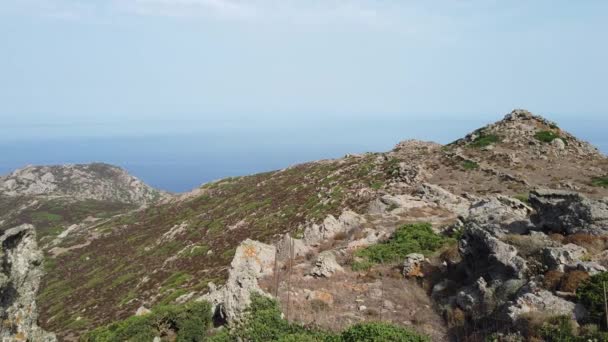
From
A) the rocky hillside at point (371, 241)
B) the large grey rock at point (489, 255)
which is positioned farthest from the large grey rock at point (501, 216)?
the large grey rock at point (489, 255)

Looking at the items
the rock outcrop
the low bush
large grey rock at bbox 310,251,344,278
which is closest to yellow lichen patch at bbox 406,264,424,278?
large grey rock at bbox 310,251,344,278

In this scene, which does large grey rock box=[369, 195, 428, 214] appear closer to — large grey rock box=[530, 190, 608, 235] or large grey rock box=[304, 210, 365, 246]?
large grey rock box=[304, 210, 365, 246]

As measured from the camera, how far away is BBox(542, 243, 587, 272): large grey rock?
16.8 metres

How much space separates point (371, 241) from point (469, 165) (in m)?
24.1

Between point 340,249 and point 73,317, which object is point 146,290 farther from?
point 340,249

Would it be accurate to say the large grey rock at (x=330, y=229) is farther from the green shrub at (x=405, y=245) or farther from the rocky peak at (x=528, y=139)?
the rocky peak at (x=528, y=139)

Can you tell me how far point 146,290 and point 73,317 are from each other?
9.11 meters

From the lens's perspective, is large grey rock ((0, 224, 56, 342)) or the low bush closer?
large grey rock ((0, 224, 56, 342))

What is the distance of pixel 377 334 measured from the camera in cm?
1375

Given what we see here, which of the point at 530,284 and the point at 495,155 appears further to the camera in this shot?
the point at 495,155

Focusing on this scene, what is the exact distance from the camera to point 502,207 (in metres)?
28.2

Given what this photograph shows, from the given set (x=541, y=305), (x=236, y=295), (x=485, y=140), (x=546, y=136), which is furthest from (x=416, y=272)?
(x=546, y=136)

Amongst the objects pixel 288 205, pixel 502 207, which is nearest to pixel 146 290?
pixel 288 205

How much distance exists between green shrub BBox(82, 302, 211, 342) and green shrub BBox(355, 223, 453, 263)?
10396 mm
